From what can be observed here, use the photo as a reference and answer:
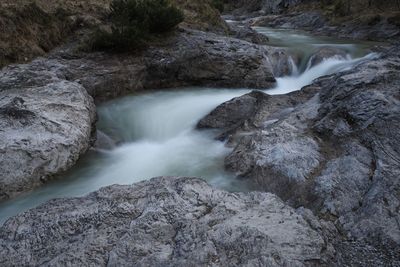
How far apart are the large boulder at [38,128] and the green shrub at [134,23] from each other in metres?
3.45

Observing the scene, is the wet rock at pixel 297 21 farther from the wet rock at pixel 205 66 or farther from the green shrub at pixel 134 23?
the green shrub at pixel 134 23

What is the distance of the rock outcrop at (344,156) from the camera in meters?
5.64

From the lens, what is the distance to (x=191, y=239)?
498 centimetres

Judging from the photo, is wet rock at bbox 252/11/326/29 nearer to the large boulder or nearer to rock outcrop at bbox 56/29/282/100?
rock outcrop at bbox 56/29/282/100

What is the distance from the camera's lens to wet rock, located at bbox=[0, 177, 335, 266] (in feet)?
15.7

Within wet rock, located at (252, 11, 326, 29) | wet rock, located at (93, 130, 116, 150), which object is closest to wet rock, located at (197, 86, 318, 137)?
wet rock, located at (93, 130, 116, 150)

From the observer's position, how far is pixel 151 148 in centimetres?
998

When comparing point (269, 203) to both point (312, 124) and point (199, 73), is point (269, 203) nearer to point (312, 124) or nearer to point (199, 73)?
point (312, 124)

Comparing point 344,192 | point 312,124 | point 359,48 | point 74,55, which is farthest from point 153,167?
point 359,48

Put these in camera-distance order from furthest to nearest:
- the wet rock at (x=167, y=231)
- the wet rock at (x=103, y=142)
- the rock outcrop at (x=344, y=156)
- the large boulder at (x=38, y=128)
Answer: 1. the wet rock at (x=103, y=142)
2. the large boulder at (x=38, y=128)
3. the rock outcrop at (x=344, y=156)
4. the wet rock at (x=167, y=231)

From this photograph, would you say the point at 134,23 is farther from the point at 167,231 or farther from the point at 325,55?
the point at 167,231

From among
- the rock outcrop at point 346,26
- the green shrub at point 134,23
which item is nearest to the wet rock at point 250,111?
the green shrub at point 134,23

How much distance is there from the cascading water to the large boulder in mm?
339

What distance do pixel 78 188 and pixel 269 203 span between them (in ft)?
13.4
